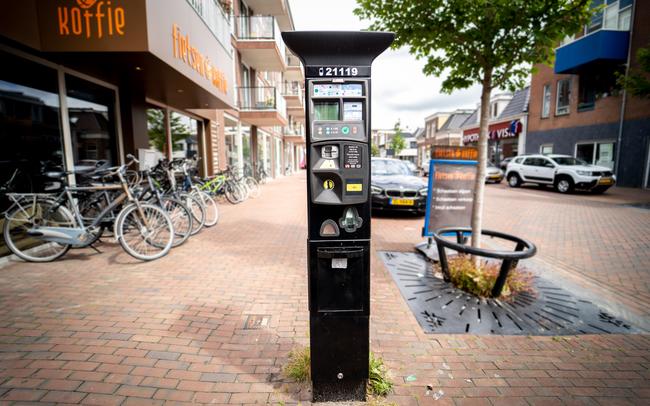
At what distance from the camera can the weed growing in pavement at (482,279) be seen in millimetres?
3580

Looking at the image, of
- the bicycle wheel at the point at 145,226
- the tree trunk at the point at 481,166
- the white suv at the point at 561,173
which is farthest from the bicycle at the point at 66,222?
the white suv at the point at 561,173

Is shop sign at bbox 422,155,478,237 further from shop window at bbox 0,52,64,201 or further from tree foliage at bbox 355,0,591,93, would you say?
shop window at bbox 0,52,64,201

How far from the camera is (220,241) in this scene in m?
5.70

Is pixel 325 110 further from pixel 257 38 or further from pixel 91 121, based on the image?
pixel 257 38

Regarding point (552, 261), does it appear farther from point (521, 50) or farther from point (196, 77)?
point (196, 77)

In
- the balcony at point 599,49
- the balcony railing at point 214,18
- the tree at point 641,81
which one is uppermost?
the balcony at point 599,49

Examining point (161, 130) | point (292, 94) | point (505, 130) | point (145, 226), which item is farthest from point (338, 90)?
point (505, 130)

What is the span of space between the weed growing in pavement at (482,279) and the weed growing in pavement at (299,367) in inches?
83.0

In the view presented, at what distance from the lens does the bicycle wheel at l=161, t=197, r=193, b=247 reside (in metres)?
5.24

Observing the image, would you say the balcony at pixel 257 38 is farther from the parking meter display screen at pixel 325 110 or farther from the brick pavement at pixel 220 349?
the parking meter display screen at pixel 325 110

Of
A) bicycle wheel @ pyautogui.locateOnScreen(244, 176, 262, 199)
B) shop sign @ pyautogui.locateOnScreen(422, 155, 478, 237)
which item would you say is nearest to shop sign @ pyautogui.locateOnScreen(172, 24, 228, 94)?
bicycle wheel @ pyautogui.locateOnScreen(244, 176, 262, 199)

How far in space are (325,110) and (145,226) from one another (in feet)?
12.8

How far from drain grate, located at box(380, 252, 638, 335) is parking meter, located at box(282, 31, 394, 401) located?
46.8 inches

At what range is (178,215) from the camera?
546cm
